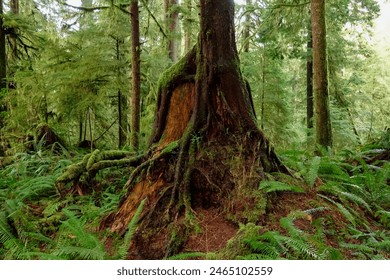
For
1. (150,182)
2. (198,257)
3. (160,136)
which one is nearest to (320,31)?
(160,136)

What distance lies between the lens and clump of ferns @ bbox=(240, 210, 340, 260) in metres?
2.61

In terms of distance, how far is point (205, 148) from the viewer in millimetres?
3736

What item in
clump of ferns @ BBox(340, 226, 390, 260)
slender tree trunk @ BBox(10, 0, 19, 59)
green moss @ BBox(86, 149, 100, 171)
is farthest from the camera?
slender tree trunk @ BBox(10, 0, 19, 59)

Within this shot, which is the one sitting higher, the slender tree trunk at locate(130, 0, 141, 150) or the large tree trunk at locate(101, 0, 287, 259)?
the slender tree trunk at locate(130, 0, 141, 150)

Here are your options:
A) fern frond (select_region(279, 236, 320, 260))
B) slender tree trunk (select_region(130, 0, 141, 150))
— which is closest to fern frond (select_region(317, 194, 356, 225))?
fern frond (select_region(279, 236, 320, 260))

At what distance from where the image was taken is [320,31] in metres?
6.66

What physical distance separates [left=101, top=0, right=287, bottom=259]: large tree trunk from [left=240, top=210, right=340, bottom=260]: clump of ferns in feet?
1.60

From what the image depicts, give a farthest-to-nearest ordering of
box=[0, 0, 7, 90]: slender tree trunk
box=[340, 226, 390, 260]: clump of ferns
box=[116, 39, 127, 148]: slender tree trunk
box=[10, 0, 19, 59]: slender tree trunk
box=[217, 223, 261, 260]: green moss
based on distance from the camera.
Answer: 1. box=[10, 0, 19, 59]: slender tree trunk
2. box=[116, 39, 127, 148]: slender tree trunk
3. box=[0, 0, 7, 90]: slender tree trunk
4. box=[340, 226, 390, 260]: clump of ferns
5. box=[217, 223, 261, 260]: green moss

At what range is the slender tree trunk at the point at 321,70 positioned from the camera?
664cm

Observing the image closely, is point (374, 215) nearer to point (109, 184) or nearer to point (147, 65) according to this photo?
point (109, 184)

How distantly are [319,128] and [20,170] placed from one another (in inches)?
224

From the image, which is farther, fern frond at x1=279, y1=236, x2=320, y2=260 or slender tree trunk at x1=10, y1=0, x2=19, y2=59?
slender tree trunk at x1=10, y1=0, x2=19, y2=59

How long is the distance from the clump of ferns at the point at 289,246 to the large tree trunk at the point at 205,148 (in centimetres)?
49

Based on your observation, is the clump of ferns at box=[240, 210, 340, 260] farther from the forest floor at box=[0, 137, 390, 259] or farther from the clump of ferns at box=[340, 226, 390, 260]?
the clump of ferns at box=[340, 226, 390, 260]
